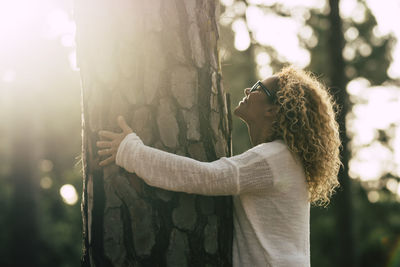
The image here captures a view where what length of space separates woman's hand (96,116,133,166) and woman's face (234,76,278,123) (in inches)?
30.2

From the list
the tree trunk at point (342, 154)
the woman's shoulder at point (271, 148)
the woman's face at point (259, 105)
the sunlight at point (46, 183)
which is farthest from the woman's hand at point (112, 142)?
the sunlight at point (46, 183)

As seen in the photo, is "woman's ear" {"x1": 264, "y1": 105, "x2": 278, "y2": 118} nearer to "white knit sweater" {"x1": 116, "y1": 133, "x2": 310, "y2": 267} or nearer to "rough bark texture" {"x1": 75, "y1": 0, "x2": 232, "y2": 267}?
"white knit sweater" {"x1": 116, "y1": 133, "x2": 310, "y2": 267}

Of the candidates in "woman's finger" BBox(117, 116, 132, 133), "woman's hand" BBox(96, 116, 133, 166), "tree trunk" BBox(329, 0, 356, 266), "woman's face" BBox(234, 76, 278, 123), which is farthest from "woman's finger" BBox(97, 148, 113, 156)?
"tree trunk" BBox(329, 0, 356, 266)

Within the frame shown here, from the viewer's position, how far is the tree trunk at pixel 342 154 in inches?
399

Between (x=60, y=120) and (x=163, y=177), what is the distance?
2095cm

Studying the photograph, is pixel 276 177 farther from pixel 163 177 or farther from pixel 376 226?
pixel 376 226

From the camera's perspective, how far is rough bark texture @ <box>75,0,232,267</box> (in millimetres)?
2328

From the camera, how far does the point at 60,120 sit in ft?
72.8

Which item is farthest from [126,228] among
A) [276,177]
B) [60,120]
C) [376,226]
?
[60,120]

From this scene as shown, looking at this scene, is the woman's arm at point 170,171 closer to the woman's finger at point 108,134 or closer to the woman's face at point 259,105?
the woman's finger at point 108,134

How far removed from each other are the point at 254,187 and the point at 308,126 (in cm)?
51

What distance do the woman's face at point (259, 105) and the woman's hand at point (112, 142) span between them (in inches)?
30.2

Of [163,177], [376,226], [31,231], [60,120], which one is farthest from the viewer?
[60,120]

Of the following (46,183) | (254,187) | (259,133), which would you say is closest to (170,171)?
(254,187)
